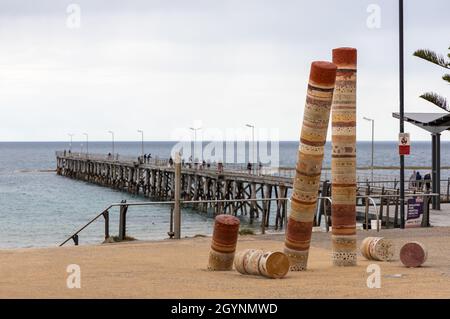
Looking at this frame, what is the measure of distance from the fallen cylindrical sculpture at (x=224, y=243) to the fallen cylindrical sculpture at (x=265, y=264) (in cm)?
66

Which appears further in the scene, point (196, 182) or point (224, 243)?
point (196, 182)

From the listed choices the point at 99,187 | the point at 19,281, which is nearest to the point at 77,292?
the point at 19,281

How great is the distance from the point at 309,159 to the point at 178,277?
2.62m

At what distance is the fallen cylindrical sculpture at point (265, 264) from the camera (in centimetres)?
1237

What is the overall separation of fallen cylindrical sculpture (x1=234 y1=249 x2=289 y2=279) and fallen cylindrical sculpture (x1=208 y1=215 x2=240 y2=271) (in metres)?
0.66

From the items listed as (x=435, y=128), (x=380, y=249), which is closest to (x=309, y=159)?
(x=380, y=249)

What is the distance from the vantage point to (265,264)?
1234cm

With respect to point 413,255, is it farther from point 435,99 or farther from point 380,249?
point 435,99

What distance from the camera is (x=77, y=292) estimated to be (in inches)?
427

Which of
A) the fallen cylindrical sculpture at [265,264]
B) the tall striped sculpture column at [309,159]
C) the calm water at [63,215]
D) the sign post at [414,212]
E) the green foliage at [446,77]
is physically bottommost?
the calm water at [63,215]

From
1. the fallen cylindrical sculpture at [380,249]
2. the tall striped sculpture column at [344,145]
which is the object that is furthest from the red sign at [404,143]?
the tall striped sculpture column at [344,145]

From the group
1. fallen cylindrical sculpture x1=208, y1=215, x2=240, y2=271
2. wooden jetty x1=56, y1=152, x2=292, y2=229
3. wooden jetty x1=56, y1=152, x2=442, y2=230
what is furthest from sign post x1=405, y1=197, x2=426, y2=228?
fallen cylindrical sculpture x1=208, y1=215, x2=240, y2=271

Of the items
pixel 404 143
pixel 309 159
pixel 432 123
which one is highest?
pixel 432 123

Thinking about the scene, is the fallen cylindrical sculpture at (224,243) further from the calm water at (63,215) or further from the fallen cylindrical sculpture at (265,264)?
the calm water at (63,215)
